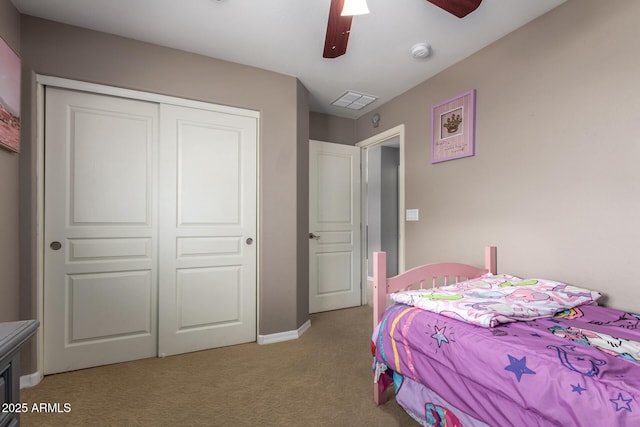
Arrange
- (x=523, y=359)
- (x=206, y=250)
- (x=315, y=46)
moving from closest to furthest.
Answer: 1. (x=523, y=359)
2. (x=315, y=46)
3. (x=206, y=250)

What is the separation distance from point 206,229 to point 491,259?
2207 millimetres

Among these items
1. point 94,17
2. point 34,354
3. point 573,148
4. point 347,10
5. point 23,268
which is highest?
point 94,17

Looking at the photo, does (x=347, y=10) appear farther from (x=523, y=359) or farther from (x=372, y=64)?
(x=523, y=359)

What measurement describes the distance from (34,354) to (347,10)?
8.96ft

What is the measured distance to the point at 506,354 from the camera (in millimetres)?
1036

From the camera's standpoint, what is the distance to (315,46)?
7.29ft

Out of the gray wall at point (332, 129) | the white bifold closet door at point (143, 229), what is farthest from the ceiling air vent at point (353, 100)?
the white bifold closet door at point (143, 229)

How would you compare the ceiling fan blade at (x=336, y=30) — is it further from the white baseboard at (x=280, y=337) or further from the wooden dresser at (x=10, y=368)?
the white baseboard at (x=280, y=337)

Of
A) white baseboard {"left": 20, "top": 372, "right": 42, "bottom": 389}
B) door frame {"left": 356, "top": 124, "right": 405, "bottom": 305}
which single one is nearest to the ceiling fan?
door frame {"left": 356, "top": 124, "right": 405, "bottom": 305}

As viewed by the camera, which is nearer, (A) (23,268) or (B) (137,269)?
(A) (23,268)

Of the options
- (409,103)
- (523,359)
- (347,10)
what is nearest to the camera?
(523,359)

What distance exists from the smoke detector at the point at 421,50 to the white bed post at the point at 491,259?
60.9 inches

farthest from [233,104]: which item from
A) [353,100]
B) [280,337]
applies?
[280,337]

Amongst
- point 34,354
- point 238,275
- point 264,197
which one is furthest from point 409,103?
point 34,354
